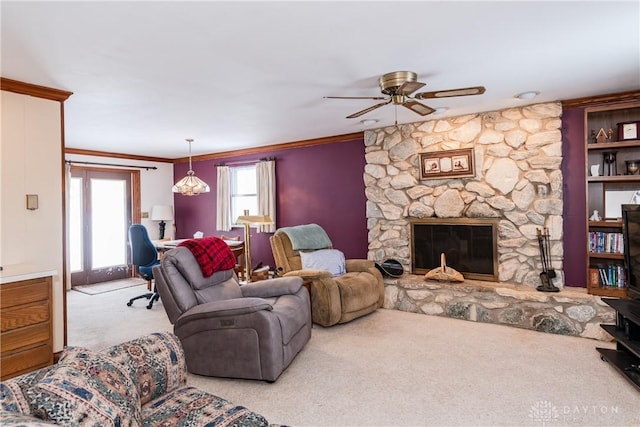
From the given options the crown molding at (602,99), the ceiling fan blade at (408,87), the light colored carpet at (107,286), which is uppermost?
the crown molding at (602,99)

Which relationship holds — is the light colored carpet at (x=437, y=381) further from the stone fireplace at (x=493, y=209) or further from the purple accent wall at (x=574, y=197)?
the purple accent wall at (x=574, y=197)

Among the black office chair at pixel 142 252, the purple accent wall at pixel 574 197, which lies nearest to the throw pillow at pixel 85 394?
the black office chair at pixel 142 252

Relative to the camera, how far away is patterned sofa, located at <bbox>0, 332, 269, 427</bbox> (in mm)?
1119

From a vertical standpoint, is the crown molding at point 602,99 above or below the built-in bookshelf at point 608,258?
above

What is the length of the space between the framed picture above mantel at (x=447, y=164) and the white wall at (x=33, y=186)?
387cm

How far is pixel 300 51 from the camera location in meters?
2.47

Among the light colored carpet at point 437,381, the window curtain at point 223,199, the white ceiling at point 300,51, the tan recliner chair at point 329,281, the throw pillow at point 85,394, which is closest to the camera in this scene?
the throw pillow at point 85,394

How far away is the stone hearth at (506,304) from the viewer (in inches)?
136

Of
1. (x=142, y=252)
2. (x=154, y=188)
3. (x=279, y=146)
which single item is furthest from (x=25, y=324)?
(x=154, y=188)

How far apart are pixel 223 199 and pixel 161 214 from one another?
1.25 metres

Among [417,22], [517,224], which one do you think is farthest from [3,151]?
[517,224]

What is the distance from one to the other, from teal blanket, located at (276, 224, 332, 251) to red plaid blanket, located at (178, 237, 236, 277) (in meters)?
1.15

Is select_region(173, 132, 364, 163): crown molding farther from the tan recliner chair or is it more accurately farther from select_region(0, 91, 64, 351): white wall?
select_region(0, 91, 64, 351): white wall

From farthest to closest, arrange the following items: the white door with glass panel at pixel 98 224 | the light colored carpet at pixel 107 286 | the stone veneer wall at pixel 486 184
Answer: the white door with glass panel at pixel 98 224
the light colored carpet at pixel 107 286
the stone veneer wall at pixel 486 184
